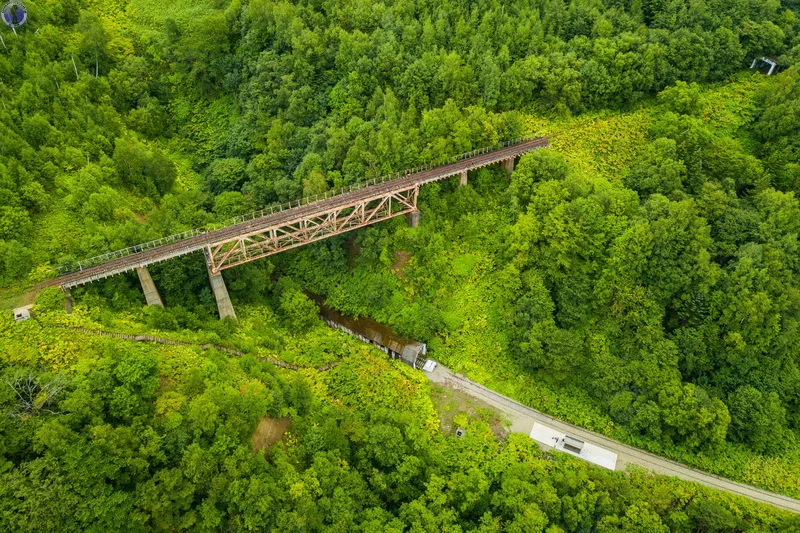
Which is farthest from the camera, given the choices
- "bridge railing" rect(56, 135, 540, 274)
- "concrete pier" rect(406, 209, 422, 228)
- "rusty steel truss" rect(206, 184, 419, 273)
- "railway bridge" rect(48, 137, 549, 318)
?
"concrete pier" rect(406, 209, 422, 228)

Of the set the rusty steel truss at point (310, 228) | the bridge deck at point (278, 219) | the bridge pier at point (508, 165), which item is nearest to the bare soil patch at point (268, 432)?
the rusty steel truss at point (310, 228)

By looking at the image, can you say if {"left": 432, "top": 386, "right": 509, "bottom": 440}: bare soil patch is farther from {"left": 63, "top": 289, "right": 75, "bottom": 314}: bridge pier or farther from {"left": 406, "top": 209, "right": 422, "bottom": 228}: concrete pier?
{"left": 63, "top": 289, "right": 75, "bottom": 314}: bridge pier

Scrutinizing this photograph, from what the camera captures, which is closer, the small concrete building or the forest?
the forest

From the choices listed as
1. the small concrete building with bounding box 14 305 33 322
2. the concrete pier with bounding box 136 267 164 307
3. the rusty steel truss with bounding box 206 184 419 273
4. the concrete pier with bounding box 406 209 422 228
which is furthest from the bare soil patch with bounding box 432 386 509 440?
the small concrete building with bounding box 14 305 33 322

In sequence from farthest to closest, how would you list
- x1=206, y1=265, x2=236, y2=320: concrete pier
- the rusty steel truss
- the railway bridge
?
x1=206, y1=265, x2=236, y2=320: concrete pier, the rusty steel truss, the railway bridge

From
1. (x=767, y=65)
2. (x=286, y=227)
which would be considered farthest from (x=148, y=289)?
(x=767, y=65)

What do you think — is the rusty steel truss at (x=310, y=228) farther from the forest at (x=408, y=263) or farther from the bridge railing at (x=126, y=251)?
the bridge railing at (x=126, y=251)
